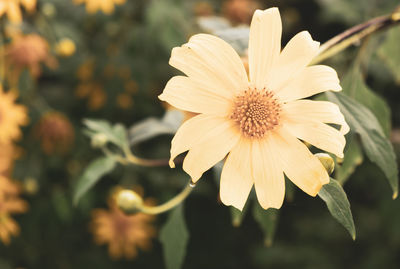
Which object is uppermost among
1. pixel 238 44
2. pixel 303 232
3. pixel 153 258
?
pixel 238 44

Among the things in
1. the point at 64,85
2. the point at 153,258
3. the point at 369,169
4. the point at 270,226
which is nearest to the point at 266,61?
the point at 270,226

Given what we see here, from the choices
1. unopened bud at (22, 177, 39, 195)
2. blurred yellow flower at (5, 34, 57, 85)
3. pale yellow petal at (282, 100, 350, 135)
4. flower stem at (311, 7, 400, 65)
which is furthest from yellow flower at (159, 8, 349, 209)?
unopened bud at (22, 177, 39, 195)

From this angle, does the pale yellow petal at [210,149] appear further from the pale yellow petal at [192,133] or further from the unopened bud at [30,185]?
the unopened bud at [30,185]

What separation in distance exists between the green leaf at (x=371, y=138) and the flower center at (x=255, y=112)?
101mm

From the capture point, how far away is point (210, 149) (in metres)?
0.72

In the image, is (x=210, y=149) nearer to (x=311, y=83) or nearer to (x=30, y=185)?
(x=311, y=83)

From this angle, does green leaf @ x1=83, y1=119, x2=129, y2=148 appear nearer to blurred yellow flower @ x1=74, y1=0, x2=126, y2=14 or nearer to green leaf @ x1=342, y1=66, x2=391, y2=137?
green leaf @ x1=342, y1=66, x2=391, y2=137

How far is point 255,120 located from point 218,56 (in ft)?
0.48

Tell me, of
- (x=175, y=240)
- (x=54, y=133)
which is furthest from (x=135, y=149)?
(x=175, y=240)

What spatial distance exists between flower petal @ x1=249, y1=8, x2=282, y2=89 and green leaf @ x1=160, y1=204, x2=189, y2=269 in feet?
1.21

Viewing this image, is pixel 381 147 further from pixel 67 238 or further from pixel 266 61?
pixel 67 238

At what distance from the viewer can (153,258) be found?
2.24 meters

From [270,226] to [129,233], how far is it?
52.6 inches

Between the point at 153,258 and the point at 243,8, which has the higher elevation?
the point at 243,8
